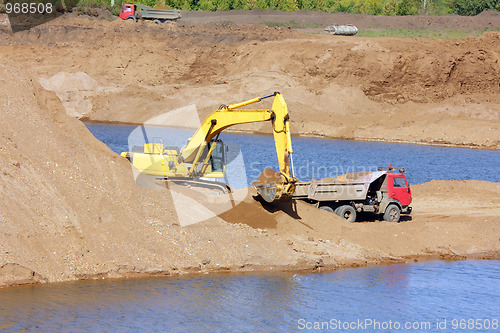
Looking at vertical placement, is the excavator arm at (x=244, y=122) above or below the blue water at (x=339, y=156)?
above

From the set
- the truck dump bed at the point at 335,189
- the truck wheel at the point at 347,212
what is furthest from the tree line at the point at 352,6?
the truck wheel at the point at 347,212

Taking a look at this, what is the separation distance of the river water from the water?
23 millimetres

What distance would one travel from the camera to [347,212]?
25344 mm

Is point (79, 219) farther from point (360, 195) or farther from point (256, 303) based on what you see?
point (360, 195)

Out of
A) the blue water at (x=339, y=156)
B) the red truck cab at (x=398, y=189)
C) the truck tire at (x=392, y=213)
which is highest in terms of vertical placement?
the red truck cab at (x=398, y=189)

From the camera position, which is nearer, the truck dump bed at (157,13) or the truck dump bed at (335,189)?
the truck dump bed at (335,189)

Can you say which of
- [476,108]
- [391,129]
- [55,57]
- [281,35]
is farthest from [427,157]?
[55,57]

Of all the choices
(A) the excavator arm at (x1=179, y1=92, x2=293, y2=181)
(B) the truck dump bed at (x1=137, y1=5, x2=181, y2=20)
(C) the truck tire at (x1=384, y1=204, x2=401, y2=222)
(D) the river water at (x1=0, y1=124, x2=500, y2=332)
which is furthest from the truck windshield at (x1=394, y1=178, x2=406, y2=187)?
(B) the truck dump bed at (x1=137, y1=5, x2=181, y2=20)

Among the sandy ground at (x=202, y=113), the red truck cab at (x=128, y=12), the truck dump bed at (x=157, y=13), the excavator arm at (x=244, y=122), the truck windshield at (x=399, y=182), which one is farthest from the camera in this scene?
the truck dump bed at (x=157, y=13)

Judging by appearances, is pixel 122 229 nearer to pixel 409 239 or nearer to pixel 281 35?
pixel 409 239

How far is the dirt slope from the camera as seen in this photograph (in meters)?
59.0

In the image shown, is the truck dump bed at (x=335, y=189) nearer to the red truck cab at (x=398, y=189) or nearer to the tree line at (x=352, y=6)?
the red truck cab at (x=398, y=189)

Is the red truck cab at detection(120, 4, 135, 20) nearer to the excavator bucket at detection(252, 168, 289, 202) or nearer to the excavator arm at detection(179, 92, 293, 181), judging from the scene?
the excavator arm at detection(179, 92, 293, 181)

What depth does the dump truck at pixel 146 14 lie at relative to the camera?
7556cm
